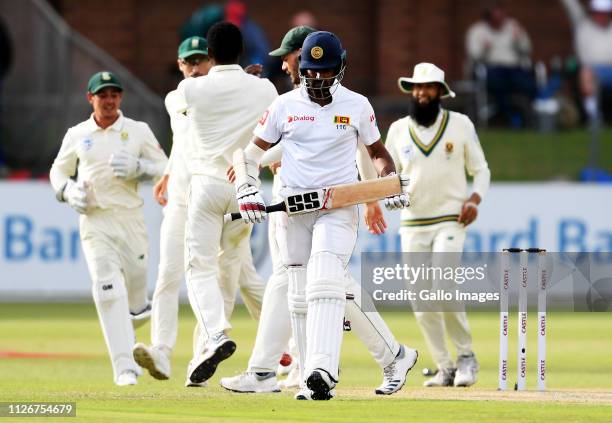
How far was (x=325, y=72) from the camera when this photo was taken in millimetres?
9469

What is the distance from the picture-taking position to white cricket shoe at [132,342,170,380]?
11.0 metres

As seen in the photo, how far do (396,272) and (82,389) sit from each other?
2563 millimetres

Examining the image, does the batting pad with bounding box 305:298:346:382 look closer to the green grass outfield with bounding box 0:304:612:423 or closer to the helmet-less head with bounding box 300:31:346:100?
the green grass outfield with bounding box 0:304:612:423

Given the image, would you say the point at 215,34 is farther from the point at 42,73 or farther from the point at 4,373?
the point at 42,73

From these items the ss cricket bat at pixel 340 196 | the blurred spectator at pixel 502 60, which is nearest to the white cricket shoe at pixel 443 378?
the ss cricket bat at pixel 340 196

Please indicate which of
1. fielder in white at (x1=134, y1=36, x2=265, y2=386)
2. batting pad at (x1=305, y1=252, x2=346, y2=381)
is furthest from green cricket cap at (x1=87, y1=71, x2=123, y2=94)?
batting pad at (x1=305, y1=252, x2=346, y2=381)

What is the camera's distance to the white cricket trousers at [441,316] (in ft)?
39.2

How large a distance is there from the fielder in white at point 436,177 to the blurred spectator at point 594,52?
11.5 m

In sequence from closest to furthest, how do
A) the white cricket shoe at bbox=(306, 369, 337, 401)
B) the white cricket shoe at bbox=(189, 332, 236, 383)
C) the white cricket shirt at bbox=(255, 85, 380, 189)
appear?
the white cricket shoe at bbox=(306, 369, 337, 401) → the white cricket shirt at bbox=(255, 85, 380, 189) → the white cricket shoe at bbox=(189, 332, 236, 383)

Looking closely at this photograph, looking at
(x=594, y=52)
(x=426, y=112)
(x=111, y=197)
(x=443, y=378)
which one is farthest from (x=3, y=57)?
(x=443, y=378)

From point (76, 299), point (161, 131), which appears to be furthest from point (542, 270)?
point (161, 131)

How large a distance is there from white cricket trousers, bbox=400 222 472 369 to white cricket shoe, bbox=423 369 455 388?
1.6 inches

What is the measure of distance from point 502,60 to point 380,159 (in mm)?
14179

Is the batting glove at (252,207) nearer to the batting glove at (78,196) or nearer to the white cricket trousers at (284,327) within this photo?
the white cricket trousers at (284,327)
